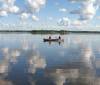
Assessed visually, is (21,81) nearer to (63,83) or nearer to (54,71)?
(63,83)

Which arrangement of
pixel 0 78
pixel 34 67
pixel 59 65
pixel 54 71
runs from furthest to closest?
1. pixel 59 65
2. pixel 34 67
3. pixel 54 71
4. pixel 0 78

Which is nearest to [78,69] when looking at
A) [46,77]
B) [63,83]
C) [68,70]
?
[68,70]

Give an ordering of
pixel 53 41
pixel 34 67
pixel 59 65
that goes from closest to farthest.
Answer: pixel 34 67, pixel 59 65, pixel 53 41

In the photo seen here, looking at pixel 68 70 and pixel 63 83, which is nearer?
pixel 63 83

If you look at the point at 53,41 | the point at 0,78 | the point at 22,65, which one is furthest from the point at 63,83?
the point at 53,41

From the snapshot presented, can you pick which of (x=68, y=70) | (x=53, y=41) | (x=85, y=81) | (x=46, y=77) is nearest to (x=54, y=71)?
(x=68, y=70)

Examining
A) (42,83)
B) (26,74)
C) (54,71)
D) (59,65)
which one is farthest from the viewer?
(59,65)

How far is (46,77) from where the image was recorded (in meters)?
27.7

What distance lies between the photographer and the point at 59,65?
36.4 metres

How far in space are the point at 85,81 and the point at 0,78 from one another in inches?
299

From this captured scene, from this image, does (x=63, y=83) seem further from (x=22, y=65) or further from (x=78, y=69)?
(x=22, y=65)

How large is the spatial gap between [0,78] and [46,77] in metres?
4.20

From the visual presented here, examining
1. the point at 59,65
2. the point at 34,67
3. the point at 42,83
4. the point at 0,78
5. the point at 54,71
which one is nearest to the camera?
the point at 42,83

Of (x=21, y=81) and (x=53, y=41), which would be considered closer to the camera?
(x=21, y=81)
